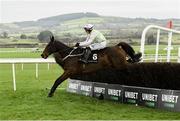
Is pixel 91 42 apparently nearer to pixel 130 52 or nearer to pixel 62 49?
pixel 62 49

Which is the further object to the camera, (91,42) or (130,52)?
(130,52)

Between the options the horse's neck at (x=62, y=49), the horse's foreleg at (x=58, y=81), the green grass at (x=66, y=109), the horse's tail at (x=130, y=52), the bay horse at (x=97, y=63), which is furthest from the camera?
the horse's tail at (x=130, y=52)

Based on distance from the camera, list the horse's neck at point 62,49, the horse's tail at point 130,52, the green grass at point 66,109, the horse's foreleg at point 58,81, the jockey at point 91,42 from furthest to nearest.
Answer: the horse's tail at point 130,52
the horse's neck at point 62,49
the jockey at point 91,42
the horse's foreleg at point 58,81
the green grass at point 66,109

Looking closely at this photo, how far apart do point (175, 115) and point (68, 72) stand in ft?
11.7

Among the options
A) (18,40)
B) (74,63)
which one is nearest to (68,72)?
(74,63)

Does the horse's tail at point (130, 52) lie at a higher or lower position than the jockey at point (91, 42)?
lower

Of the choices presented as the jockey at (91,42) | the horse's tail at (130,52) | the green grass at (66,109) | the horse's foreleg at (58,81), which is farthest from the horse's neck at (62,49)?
the horse's tail at (130,52)

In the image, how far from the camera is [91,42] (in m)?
10.5

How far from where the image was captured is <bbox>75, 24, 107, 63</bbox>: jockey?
10.5 metres

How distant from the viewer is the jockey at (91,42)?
10.5 m

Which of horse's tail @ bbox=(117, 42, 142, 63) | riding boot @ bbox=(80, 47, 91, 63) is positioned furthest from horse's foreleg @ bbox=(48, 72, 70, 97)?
horse's tail @ bbox=(117, 42, 142, 63)

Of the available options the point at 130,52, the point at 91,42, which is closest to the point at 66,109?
the point at 91,42

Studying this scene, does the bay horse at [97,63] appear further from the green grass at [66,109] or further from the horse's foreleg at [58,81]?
the green grass at [66,109]

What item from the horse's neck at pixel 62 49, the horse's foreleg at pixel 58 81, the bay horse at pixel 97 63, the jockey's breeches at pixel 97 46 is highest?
the jockey's breeches at pixel 97 46
